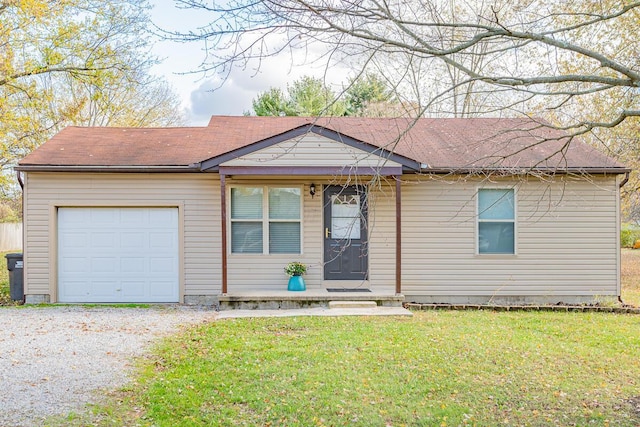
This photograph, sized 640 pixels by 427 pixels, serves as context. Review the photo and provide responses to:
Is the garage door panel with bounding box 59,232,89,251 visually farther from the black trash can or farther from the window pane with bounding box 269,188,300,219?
the window pane with bounding box 269,188,300,219

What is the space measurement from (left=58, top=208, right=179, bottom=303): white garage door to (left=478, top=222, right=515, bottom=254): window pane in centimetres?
617

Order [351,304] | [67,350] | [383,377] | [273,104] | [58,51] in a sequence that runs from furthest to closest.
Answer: [273,104], [58,51], [351,304], [67,350], [383,377]

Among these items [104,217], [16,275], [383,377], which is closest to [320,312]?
[383,377]

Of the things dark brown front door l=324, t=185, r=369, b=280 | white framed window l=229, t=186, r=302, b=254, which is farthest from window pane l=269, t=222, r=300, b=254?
dark brown front door l=324, t=185, r=369, b=280

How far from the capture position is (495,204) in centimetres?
1126

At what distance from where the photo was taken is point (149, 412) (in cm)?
475

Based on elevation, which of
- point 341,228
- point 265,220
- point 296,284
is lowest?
point 296,284

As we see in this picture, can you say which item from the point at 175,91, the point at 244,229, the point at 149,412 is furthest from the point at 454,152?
the point at 175,91

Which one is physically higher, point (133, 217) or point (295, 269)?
point (133, 217)

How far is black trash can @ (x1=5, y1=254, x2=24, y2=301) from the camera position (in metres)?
11.1

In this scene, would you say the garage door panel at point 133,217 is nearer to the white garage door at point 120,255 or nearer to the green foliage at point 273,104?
the white garage door at point 120,255

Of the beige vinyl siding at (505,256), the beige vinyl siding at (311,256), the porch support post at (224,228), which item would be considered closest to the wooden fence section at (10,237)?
the beige vinyl siding at (311,256)

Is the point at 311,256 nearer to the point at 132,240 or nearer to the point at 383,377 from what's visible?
the point at 132,240

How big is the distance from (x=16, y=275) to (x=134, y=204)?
9.18 ft
